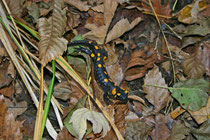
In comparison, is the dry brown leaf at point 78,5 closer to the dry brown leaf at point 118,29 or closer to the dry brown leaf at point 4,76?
the dry brown leaf at point 118,29

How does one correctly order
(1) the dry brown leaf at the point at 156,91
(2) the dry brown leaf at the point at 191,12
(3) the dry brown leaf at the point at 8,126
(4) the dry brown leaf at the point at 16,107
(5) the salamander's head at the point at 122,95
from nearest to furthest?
(3) the dry brown leaf at the point at 8,126
(4) the dry brown leaf at the point at 16,107
(5) the salamander's head at the point at 122,95
(1) the dry brown leaf at the point at 156,91
(2) the dry brown leaf at the point at 191,12

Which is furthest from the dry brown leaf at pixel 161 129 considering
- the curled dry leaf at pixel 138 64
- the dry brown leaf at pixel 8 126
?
the dry brown leaf at pixel 8 126

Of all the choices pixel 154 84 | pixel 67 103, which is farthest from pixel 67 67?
pixel 154 84

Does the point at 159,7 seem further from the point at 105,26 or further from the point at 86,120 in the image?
the point at 86,120

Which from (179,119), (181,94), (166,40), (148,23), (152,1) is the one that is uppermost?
(152,1)

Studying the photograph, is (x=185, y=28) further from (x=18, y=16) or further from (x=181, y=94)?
(x=18, y=16)
